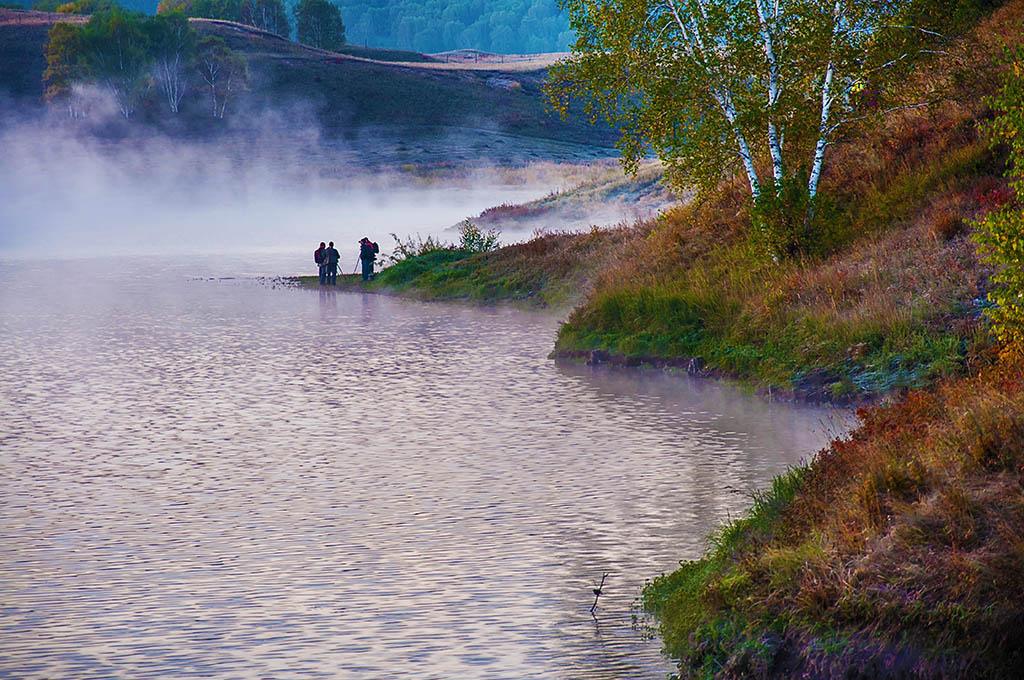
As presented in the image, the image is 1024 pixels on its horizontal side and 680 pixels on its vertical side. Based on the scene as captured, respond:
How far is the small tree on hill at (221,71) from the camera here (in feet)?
419

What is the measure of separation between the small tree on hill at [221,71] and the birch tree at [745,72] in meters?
107

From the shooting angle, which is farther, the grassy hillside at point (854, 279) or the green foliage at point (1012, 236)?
the grassy hillside at point (854, 279)

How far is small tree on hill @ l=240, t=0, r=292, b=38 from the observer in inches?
Answer: 7205

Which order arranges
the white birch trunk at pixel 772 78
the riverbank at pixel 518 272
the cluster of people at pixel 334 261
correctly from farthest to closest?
the cluster of people at pixel 334 261, the riverbank at pixel 518 272, the white birch trunk at pixel 772 78

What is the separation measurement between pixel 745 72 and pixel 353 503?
1412cm

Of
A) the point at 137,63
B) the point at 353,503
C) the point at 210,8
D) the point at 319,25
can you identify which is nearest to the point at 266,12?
the point at 210,8

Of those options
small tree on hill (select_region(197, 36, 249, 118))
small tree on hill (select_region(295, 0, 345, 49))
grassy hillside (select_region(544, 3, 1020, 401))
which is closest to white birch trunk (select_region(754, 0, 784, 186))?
grassy hillside (select_region(544, 3, 1020, 401))

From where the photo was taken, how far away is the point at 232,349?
2891cm

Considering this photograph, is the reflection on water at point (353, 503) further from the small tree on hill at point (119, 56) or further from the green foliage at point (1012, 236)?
the small tree on hill at point (119, 56)

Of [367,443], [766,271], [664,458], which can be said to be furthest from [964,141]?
[367,443]

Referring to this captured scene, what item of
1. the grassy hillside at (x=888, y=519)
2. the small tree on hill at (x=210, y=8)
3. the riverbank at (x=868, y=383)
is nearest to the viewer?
the grassy hillside at (x=888, y=519)

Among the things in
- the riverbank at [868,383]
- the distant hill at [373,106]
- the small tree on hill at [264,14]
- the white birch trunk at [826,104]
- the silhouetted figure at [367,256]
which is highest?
the small tree on hill at [264,14]

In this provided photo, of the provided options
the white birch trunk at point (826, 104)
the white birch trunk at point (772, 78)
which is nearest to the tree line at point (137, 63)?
the white birch trunk at point (772, 78)

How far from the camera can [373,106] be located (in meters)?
129
